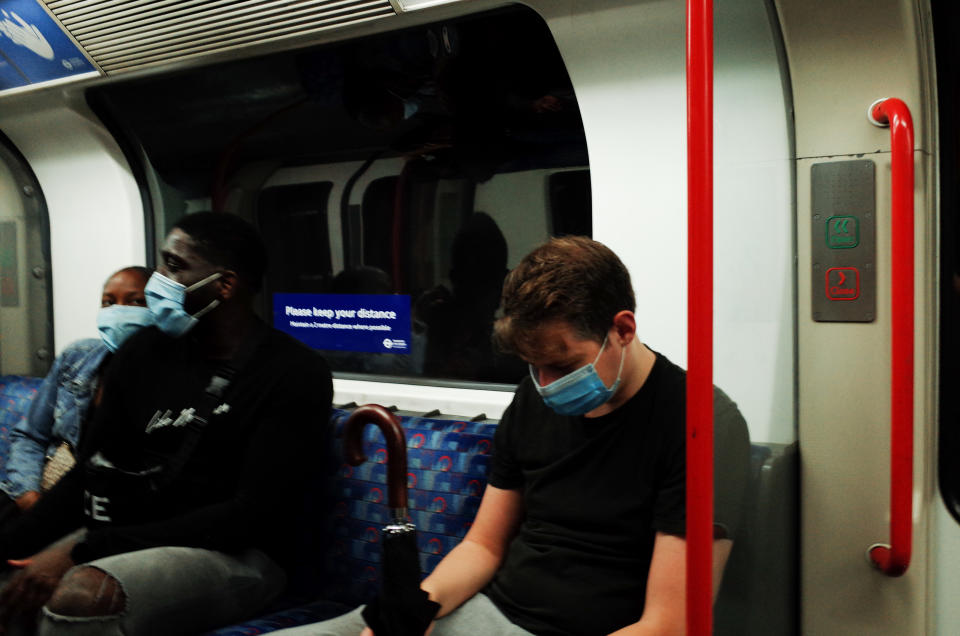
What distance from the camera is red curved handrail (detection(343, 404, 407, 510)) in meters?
1.68

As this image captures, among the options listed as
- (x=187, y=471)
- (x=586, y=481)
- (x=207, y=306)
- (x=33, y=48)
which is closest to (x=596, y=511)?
(x=586, y=481)

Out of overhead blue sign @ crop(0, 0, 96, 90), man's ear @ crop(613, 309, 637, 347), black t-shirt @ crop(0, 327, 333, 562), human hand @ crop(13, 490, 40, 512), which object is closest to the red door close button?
man's ear @ crop(613, 309, 637, 347)

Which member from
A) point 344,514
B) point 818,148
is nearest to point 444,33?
point 818,148

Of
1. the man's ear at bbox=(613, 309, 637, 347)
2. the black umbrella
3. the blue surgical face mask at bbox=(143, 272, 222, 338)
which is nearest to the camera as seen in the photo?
the black umbrella

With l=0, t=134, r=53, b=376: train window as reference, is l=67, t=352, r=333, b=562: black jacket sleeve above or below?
below

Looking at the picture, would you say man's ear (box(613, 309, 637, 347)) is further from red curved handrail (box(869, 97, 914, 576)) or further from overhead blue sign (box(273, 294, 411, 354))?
overhead blue sign (box(273, 294, 411, 354))

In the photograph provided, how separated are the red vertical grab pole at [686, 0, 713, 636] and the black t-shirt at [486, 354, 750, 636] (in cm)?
42

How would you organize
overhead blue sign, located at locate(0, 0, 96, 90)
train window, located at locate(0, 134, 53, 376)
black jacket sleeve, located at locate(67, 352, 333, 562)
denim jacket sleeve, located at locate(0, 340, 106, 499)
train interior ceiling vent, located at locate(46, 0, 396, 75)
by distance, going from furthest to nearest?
train window, located at locate(0, 134, 53, 376) → overhead blue sign, located at locate(0, 0, 96, 90) → denim jacket sleeve, located at locate(0, 340, 106, 499) → train interior ceiling vent, located at locate(46, 0, 396, 75) → black jacket sleeve, located at locate(67, 352, 333, 562)

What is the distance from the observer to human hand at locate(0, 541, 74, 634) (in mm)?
2027

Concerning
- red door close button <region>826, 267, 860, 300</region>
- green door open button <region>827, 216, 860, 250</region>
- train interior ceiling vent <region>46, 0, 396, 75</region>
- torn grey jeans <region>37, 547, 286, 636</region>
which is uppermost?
train interior ceiling vent <region>46, 0, 396, 75</region>

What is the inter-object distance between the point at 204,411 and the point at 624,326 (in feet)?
4.29

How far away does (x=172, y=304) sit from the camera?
A: 2.48 meters

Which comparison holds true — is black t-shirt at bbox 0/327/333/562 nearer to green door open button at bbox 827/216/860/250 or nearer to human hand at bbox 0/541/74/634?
human hand at bbox 0/541/74/634

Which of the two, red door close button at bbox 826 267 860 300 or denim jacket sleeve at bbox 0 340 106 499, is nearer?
red door close button at bbox 826 267 860 300
